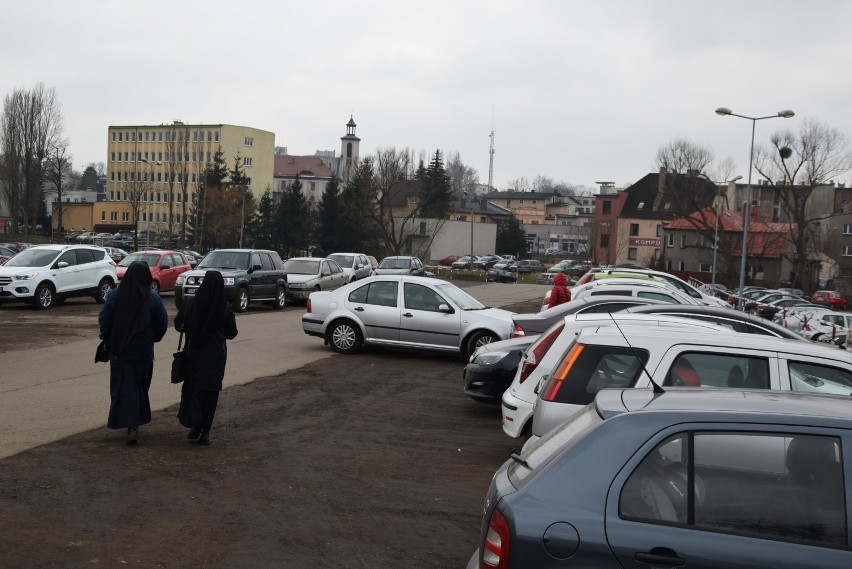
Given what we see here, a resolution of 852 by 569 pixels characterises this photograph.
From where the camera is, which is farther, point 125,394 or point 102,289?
point 102,289

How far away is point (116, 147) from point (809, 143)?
321 ft

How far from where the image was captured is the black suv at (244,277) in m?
24.8

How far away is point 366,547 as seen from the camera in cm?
585

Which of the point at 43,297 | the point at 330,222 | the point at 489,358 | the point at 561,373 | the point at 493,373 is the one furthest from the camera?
the point at 330,222

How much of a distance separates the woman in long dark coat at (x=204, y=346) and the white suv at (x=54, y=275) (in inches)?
683

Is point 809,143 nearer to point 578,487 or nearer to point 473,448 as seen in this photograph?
point 473,448

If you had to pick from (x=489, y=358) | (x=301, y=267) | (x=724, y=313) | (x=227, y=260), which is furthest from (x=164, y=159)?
(x=724, y=313)

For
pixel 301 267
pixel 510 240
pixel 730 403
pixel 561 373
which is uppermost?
pixel 730 403

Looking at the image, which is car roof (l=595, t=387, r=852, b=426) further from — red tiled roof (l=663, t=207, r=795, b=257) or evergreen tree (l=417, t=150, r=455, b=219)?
evergreen tree (l=417, t=150, r=455, b=219)

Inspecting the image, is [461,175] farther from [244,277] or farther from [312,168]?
[244,277]

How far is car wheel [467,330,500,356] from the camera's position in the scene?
15.8 meters

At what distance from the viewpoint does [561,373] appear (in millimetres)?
6570

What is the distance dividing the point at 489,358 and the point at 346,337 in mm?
5981

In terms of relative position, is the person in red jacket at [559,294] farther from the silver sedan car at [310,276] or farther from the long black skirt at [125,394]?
the silver sedan car at [310,276]
